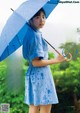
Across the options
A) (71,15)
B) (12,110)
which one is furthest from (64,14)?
(12,110)

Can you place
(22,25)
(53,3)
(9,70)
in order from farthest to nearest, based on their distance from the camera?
(9,70) < (53,3) < (22,25)

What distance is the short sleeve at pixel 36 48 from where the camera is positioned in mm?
3076

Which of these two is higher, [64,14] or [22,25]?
[64,14]

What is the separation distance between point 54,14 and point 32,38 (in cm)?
143

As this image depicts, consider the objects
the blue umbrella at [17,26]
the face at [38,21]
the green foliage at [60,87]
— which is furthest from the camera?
the green foliage at [60,87]

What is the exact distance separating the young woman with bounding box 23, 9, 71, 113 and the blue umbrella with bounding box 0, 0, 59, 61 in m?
0.08

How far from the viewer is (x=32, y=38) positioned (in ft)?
10.2

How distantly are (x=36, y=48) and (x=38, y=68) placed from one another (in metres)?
0.17

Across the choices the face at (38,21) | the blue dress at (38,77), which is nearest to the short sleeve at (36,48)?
the blue dress at (38,77)

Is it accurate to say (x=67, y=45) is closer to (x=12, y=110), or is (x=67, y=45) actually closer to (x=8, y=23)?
(x=12, y=110)

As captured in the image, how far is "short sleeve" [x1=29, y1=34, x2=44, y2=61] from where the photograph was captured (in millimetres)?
3076

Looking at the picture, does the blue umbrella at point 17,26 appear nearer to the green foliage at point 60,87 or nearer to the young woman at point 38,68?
the young woman at point 38,68

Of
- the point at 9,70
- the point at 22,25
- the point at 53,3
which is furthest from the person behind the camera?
the point at 9,70

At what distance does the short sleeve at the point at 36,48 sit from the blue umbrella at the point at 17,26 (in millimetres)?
146
